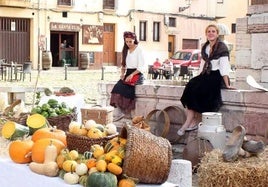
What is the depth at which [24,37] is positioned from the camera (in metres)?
29.9

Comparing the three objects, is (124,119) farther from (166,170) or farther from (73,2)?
(73,2)

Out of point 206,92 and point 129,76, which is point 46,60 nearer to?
point 129,76

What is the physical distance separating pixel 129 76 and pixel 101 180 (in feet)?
14.9

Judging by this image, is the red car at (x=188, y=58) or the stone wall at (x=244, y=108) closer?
the stone wall at (x=244, y=108)

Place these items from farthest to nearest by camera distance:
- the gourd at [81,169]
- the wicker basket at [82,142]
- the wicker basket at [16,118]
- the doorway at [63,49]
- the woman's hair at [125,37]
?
the doorway at [63,49] < the woman's hair at [125,37] < the wicker basket at [16,118] < the wicker basket at [82,142] < the gourd at [81,169]

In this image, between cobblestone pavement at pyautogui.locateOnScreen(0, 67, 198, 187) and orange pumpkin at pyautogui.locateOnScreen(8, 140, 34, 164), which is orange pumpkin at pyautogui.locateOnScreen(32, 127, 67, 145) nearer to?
orange pumpkin at pyautogui.locateOnScreen(8, 140, 34, 164)

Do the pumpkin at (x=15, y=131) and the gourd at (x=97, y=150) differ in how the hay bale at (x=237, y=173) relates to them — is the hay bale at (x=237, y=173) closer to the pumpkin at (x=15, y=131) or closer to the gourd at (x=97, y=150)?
the gourd at (x=97, y=150)

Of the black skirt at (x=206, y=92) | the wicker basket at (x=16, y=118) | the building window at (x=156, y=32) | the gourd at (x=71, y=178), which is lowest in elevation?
the gourd at (x=71, y=178)

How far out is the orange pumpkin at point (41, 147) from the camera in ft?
13.6

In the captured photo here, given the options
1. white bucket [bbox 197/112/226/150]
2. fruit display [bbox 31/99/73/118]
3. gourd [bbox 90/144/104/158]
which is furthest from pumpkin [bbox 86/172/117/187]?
white bucket [bbox 197/112/226/150]

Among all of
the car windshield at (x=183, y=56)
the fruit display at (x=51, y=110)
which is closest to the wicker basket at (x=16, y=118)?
the fruit display at (x=51, y=110)

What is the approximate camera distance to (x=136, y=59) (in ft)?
26.3

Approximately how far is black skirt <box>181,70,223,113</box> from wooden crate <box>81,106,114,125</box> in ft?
4.09

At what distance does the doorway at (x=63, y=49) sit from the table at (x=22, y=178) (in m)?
27.3
